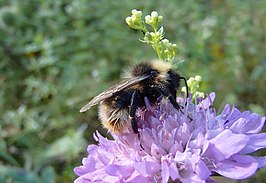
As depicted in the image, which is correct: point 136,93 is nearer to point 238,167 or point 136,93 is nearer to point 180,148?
point 180,148

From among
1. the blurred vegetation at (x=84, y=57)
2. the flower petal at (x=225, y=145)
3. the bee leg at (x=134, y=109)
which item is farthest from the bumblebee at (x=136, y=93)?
the blurred vegetation at (x=84, y=57)

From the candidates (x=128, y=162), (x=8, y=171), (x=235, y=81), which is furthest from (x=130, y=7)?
(x=128, y=162)

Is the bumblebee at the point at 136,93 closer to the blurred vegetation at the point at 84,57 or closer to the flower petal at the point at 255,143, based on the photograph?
the flower petal at the point at 255,143

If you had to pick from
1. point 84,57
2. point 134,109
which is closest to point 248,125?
point 134,109

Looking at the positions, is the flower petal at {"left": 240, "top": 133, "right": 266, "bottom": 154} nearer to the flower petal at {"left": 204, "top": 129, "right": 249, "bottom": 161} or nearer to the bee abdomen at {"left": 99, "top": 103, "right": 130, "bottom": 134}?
the flower petal at {"left": 204, "top": 129, "right": 249, "bottom": 161}

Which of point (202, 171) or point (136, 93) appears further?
point (136, 93)

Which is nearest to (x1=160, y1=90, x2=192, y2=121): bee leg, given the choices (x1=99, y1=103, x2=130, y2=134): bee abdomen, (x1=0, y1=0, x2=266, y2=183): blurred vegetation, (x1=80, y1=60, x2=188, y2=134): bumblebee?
(x1=80, y1=60, x2=188, y2=134): bumblebee
